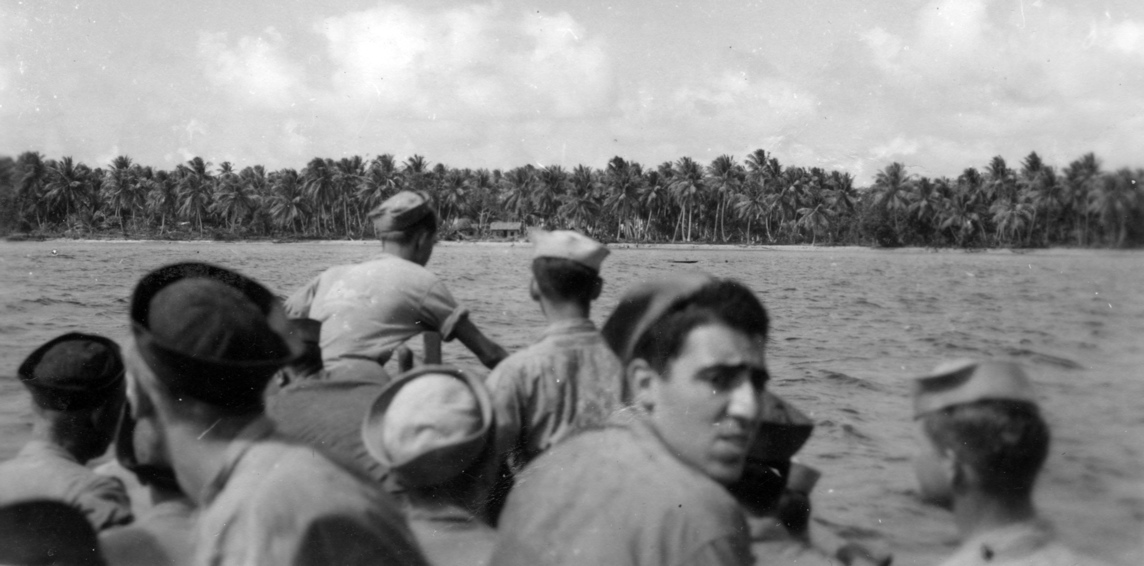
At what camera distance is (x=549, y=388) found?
7.71 ft

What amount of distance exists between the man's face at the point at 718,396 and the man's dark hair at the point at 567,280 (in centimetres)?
49

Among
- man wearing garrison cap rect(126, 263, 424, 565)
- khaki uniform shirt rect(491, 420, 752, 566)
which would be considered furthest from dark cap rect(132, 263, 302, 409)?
khaki uniform shirt rect(491, 420, 752, 566)

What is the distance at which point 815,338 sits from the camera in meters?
2.31

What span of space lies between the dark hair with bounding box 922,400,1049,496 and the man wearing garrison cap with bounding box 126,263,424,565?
3.70ft

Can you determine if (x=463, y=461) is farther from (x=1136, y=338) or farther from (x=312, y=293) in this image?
(x=1136, y=338)

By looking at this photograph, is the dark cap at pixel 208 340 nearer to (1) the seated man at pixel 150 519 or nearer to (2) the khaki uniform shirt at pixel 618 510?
(1) the seated man at pixel 150 519

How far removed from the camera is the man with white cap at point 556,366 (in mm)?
2297

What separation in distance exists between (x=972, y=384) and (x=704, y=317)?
512mm

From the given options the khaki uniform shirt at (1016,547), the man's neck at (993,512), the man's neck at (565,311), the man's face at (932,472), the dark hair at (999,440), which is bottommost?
the khaki uniform shirt at (1016,547)

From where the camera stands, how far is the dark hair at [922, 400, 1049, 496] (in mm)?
1714

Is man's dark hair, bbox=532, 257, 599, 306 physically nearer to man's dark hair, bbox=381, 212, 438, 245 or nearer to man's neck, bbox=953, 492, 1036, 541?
man's dark hair, bbox=381, 212, 438, 245

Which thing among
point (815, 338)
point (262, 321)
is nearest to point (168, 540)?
point (262, 321)

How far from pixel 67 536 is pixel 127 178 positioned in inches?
38.8

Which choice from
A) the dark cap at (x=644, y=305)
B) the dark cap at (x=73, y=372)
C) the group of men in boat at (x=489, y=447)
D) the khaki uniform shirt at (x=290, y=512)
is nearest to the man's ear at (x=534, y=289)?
the group of men in boat at (x=489, y=447)
